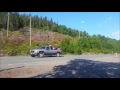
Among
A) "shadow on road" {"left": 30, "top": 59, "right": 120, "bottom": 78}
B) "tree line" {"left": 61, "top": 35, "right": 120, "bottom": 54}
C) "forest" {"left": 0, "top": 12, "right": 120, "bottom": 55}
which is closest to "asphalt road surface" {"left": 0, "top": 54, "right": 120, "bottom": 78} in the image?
"shadow on road" {"left": 30, "top": 59, "right": 120, "bottom": 78}

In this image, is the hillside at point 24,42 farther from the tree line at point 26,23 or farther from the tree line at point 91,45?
the tree line at point 91,45

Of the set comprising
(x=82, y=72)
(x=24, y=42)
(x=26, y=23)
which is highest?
(x=26, y=23)

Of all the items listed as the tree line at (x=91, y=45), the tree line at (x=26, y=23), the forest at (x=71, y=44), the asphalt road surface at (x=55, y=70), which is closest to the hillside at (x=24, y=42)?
the forest at (x=71, y=44)

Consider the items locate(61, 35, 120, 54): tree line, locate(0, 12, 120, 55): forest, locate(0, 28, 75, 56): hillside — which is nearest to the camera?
locate(0, 28, 75, 56): hillside

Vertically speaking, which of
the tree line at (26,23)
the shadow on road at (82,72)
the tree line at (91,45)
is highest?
the tree line at (26,23)

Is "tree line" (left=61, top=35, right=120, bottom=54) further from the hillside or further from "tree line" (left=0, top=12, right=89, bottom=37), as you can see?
the hillside

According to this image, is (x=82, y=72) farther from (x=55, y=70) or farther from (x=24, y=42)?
(x=24, y=42)

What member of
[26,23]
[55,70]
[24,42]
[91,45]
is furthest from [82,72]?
[26,23]

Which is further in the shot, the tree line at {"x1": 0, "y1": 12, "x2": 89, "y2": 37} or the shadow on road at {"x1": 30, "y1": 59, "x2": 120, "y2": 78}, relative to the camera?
the tree line at {"x1": 0, "y1": 12, "x2": 89, "y2": 37}
